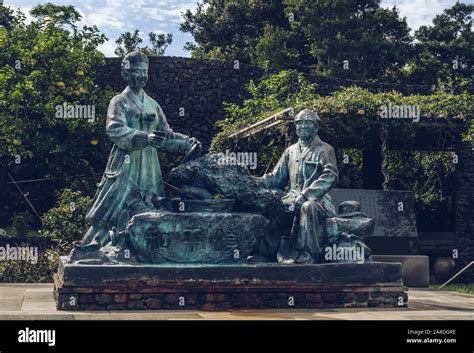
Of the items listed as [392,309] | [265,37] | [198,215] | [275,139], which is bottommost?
[392,309]

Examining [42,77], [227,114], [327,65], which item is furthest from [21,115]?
[327,65]

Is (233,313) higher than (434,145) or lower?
lower

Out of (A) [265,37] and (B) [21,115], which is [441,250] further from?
(A) [265,37]

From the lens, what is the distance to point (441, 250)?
18.7 metres

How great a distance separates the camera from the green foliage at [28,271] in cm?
1516

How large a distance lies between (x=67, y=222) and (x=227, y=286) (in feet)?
22.7

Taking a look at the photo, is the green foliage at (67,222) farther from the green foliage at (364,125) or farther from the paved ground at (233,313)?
the paved ground at (233,313)

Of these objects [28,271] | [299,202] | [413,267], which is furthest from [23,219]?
[299,202]

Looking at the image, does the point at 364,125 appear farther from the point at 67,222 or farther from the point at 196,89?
the point at 196,89

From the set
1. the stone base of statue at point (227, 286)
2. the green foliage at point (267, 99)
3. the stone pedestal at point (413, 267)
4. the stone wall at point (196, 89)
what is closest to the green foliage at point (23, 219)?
the green foliage at point (267, 99)

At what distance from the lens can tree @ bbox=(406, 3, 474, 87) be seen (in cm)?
2769

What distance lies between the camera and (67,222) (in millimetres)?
17078

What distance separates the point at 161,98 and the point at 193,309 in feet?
46.0

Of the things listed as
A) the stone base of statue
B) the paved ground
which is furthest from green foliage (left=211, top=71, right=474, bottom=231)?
the stone base of statue
